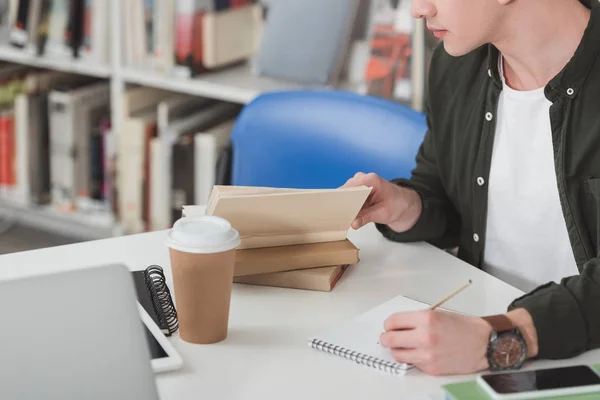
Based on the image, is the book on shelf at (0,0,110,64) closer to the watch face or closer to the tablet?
the tablet

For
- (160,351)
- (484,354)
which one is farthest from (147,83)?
(484,354)

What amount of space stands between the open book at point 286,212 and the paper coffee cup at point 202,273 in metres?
0.13

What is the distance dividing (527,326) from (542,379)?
5.7 inches

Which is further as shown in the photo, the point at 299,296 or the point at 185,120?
the point at 185,120

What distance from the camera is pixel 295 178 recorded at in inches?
79.7

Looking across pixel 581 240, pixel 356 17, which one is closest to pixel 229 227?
pixel 581 240

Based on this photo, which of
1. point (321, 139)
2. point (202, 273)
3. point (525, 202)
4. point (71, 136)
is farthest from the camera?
point (71, 136)

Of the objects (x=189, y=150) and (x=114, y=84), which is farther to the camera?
(x=114, y=84)

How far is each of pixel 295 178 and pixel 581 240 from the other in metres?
0.63

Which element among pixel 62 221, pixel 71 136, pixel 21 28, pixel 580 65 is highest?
pixel 580 65

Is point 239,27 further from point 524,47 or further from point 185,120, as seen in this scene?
point 524,47

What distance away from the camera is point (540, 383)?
3.73 ft

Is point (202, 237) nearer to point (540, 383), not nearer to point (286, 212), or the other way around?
point (286, 212)

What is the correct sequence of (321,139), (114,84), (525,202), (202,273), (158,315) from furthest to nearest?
(114,84)
(321,139)
(525,202)
(158,315)
(202,273)
